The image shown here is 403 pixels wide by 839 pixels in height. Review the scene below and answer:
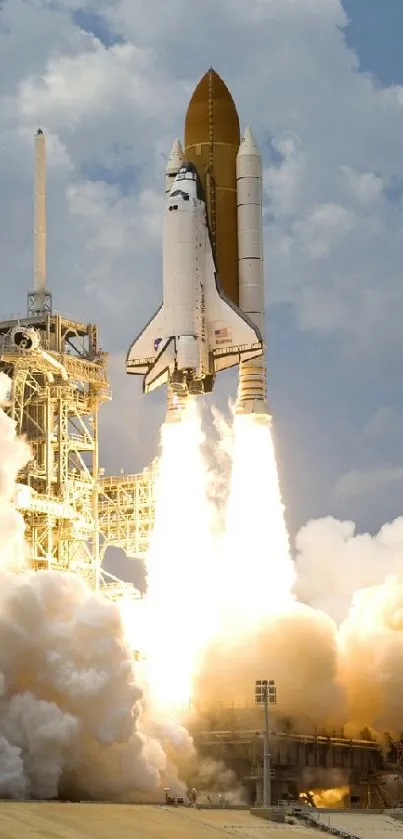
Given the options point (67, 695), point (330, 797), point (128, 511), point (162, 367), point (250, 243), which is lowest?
point (330, 797)

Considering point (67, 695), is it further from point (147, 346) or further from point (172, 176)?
point (172, 176)

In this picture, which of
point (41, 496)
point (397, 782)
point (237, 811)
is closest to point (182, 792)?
point (237, 811)

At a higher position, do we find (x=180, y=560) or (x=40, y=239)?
(x=40, y=239)

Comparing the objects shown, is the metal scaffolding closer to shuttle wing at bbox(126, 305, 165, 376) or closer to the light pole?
shuttle wing at bbox(126, 305, 165, 376)

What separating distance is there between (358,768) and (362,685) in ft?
12.6

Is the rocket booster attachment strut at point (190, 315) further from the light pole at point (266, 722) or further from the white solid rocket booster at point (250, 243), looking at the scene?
the light pole at point (266, 722)

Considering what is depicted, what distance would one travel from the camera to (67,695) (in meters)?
66.5

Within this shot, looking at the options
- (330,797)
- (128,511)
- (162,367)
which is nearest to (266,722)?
(330,797)

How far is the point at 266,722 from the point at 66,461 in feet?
94.8

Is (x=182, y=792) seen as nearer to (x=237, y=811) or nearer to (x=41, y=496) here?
(x=237, y=811)

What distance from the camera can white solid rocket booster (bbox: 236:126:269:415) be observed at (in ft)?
260

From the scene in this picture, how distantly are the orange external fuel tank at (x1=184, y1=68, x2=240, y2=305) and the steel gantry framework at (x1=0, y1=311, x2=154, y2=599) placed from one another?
1447cm

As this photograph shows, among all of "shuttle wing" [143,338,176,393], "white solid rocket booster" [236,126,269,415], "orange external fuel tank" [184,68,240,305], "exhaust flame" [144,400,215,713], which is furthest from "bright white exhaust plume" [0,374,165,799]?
"orange external fuel tank" [184,68,240,305]

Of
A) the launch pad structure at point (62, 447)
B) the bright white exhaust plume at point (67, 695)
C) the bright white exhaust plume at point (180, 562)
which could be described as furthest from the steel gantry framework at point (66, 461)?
the bright white exhaust plume at point (67, 695)
